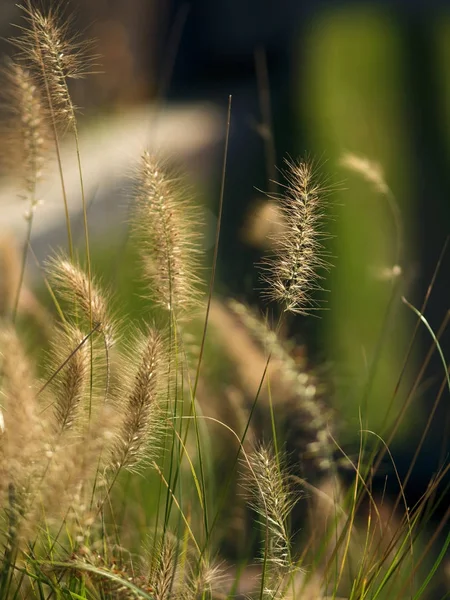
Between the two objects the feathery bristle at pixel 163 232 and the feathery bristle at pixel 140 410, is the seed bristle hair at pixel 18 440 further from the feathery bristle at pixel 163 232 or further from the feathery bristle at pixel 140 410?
the feathery bristle at pixel 163 232

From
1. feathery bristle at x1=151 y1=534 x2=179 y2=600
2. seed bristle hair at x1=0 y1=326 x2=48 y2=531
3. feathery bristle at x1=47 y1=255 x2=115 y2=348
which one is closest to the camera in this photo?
seed bristle hair at x1=0 y1=326 x2=48 y2=531

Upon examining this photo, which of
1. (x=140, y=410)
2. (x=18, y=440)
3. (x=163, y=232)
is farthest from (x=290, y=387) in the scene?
(x=18, y=440)

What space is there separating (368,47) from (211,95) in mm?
1348

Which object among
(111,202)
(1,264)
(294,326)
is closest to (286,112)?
(111,202)

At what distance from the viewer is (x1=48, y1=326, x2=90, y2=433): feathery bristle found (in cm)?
85

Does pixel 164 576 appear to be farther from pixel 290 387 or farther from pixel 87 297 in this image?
pixel 290 387

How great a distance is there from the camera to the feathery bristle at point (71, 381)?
854 millimetres

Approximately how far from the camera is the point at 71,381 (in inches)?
34.7

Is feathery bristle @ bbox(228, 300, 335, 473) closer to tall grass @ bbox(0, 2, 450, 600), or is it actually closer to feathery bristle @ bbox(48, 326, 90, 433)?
tall grass @ bbox(0, 2, 450, 600)

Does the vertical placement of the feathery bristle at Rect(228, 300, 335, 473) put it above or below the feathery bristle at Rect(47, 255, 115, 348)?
below

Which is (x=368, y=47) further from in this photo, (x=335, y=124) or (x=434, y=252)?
(x=434, y=252)

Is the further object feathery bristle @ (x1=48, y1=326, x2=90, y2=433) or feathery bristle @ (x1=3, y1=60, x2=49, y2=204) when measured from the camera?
feathery bristle @ (x1=3, y1=60, x2=49, y2=204)

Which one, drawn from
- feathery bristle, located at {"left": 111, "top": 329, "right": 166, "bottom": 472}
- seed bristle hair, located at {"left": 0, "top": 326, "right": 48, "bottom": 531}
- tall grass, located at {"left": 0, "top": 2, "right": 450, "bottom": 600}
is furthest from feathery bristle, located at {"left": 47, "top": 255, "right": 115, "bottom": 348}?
seed bristle hair, located at {"left": 0, "top": 326, "right": 48, "bottom": 531}

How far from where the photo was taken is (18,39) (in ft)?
3.89
